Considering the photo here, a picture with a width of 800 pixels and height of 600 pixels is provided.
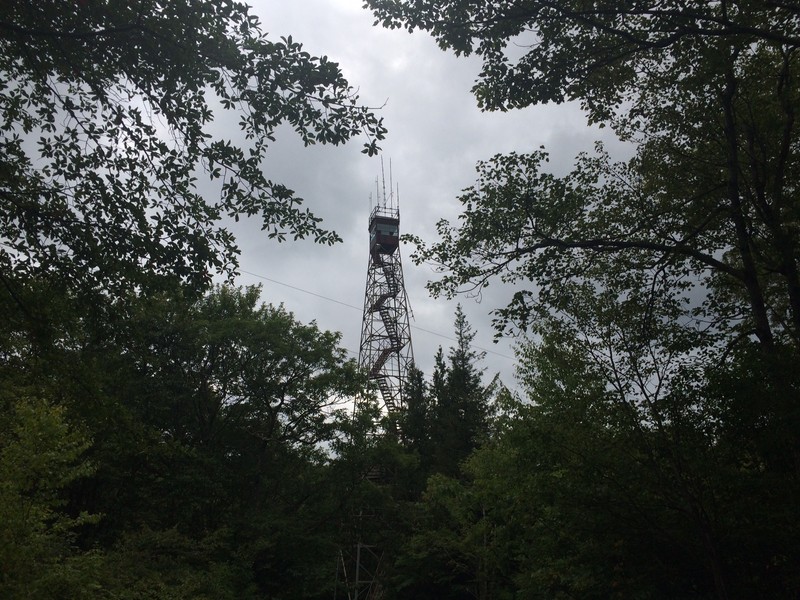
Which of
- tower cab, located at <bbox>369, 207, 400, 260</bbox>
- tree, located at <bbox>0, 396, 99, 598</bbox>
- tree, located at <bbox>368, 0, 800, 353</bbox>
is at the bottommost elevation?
tree, located at <bbox>0, 396, 99, 598</bbox>

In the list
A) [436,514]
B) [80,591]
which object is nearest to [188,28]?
[80,591]

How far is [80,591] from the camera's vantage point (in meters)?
9.86

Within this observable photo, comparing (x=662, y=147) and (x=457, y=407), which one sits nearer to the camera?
(x=662, y=147)

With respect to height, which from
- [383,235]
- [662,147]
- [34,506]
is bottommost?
[34,506]

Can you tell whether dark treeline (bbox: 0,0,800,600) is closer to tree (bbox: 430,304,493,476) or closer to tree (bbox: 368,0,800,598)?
tree (bbox: 368,0,800,598)

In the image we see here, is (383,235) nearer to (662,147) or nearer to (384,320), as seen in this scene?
(384,320)

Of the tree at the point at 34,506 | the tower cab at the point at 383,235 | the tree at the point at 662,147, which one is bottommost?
the tree at the point at 34,506

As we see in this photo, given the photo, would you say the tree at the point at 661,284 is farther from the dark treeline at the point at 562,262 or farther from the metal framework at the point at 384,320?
the metal framework at the point at 384,320

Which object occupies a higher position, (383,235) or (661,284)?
(383,235)

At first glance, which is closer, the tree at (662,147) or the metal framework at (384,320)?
the tree at (662,147)

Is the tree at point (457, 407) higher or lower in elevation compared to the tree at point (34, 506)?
higher

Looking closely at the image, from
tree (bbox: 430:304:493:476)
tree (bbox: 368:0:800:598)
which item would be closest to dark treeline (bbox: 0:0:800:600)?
tree (bbox: 368:0:800:598)

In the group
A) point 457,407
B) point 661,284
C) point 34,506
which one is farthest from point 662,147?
point 457,407

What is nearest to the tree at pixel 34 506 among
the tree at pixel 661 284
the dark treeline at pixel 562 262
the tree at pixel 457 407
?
the dark treeline at pixel 562 262
